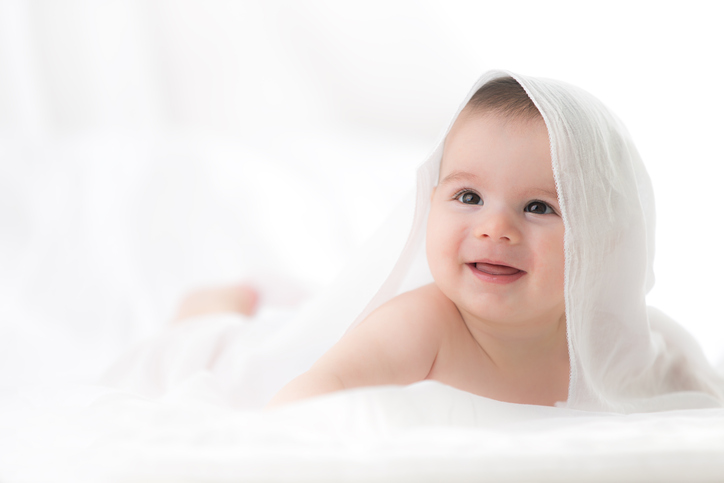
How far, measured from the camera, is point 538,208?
2.97 ft

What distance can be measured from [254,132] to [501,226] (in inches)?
76.6

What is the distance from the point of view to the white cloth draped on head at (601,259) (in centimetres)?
88

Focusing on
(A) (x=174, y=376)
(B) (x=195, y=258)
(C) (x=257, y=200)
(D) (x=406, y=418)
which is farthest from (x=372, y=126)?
(D) (x=406, y=418)

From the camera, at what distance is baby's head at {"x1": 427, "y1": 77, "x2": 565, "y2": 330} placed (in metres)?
0.88

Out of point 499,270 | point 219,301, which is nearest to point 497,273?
point 499,270

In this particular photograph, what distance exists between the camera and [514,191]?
0.88m

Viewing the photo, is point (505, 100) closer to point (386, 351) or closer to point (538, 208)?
point (538, 208)

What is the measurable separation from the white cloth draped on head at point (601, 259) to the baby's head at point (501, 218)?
27 mm

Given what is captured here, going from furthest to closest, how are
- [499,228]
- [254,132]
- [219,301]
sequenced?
[254,132], [219,301], [499,228]

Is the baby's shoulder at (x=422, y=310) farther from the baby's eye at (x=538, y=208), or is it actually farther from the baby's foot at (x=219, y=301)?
the baby's foot at (x=219, y=301)

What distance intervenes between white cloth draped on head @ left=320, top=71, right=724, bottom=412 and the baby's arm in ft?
0.33

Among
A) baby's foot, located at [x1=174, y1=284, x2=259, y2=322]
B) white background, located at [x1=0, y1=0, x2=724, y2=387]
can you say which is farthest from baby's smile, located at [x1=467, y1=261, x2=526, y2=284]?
baby's foot, located at [x1=174, y1=284, x2=259, y2=322]

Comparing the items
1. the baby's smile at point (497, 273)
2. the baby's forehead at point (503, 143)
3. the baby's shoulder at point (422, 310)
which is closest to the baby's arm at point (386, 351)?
the baby's shoulder at point (422, 310)

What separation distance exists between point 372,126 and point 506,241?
2099 mm
